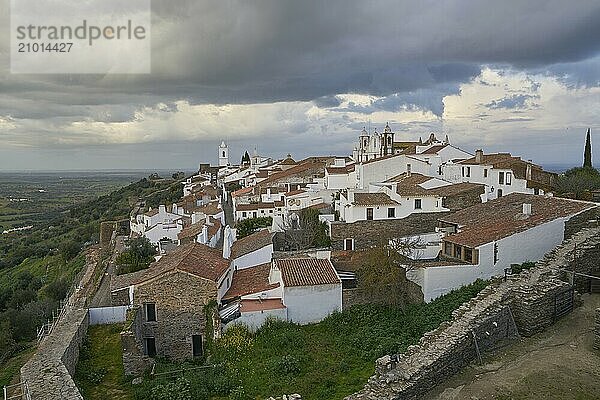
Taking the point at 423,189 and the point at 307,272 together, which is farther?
the point at 423,189

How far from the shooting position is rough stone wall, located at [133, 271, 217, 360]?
1545 cm

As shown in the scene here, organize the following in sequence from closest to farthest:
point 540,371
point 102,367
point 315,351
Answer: point 540,371 < point 315,351 < point 102,367

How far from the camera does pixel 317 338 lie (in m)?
14.1

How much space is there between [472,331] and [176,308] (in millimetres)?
9710

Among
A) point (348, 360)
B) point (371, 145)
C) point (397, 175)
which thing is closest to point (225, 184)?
point (371, 145)

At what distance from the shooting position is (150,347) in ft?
51.5

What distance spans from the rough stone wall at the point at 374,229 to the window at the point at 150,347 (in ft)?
34.2

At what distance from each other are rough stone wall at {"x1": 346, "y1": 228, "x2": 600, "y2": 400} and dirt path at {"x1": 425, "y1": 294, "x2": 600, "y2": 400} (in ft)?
0.90

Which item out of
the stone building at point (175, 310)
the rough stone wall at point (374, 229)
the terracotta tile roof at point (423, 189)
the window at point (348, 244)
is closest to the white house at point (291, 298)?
the stone building at point (175, 310)

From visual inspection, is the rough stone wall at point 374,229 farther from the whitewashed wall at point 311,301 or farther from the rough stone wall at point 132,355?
the rough stone wall at point 132,355

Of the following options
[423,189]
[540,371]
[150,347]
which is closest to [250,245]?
[150,347]

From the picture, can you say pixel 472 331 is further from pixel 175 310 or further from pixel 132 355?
pixel 175 310

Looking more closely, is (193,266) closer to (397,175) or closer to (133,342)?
(133,342)

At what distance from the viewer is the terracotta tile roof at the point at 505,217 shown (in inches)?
607
